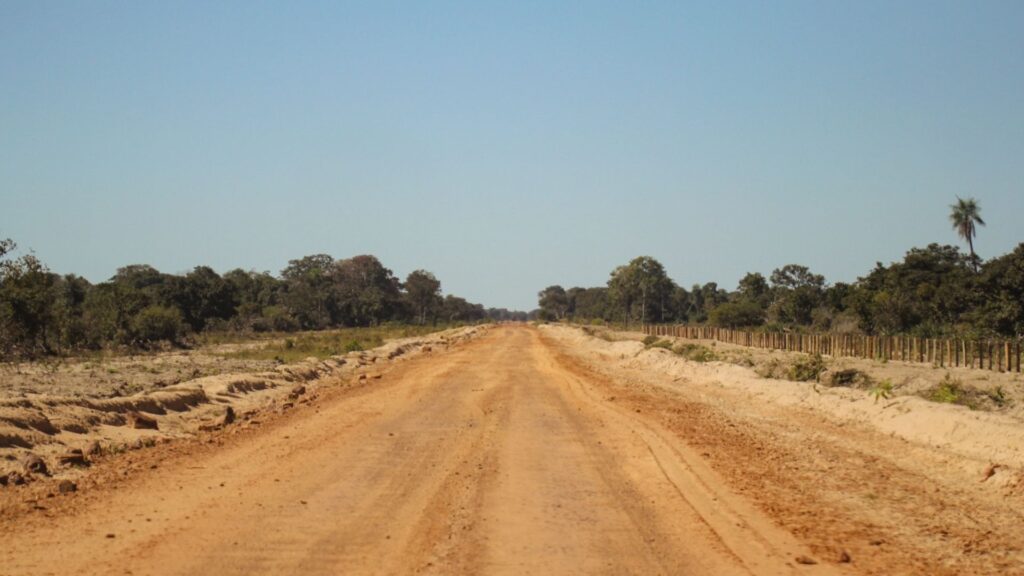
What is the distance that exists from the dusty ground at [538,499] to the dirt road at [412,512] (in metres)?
0.03

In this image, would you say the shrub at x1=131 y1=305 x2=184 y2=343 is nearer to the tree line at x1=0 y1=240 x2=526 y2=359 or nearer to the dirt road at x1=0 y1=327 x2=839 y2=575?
the tree line at x1=0 y1=240 x2=526 y2=359

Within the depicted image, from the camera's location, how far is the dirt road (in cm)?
703

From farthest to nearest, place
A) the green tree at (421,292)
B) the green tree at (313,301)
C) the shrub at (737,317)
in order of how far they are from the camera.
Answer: the green tree at (421,292)
the green tree at (313,301)
the shrub at (737,317)

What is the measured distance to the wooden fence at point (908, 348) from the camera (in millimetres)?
36656

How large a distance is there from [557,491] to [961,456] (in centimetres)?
675

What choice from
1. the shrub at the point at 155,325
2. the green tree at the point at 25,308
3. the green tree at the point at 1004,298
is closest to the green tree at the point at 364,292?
the shrub at the point at 155,325

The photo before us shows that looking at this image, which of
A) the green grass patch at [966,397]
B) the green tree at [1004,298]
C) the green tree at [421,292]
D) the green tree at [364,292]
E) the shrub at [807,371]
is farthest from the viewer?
the green tree at [421,292]

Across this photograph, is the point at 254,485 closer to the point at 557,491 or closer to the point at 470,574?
the point at 557,491

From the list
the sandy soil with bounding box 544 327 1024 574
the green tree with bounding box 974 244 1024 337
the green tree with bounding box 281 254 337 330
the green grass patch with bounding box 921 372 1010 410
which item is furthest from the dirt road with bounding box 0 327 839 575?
the green tree with bounding box 281 254 337 330

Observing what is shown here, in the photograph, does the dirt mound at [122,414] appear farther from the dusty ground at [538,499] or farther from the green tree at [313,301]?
the green tree at [313,301]

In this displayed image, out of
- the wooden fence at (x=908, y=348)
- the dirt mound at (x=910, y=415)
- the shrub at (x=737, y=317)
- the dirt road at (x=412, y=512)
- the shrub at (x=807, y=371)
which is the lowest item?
the dirt road at (x=412, y=512)

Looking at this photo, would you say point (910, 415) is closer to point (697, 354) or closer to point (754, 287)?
point (697, 354)

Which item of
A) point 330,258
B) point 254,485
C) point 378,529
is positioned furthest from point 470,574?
point 330,258

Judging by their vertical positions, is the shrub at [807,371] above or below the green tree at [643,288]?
below
